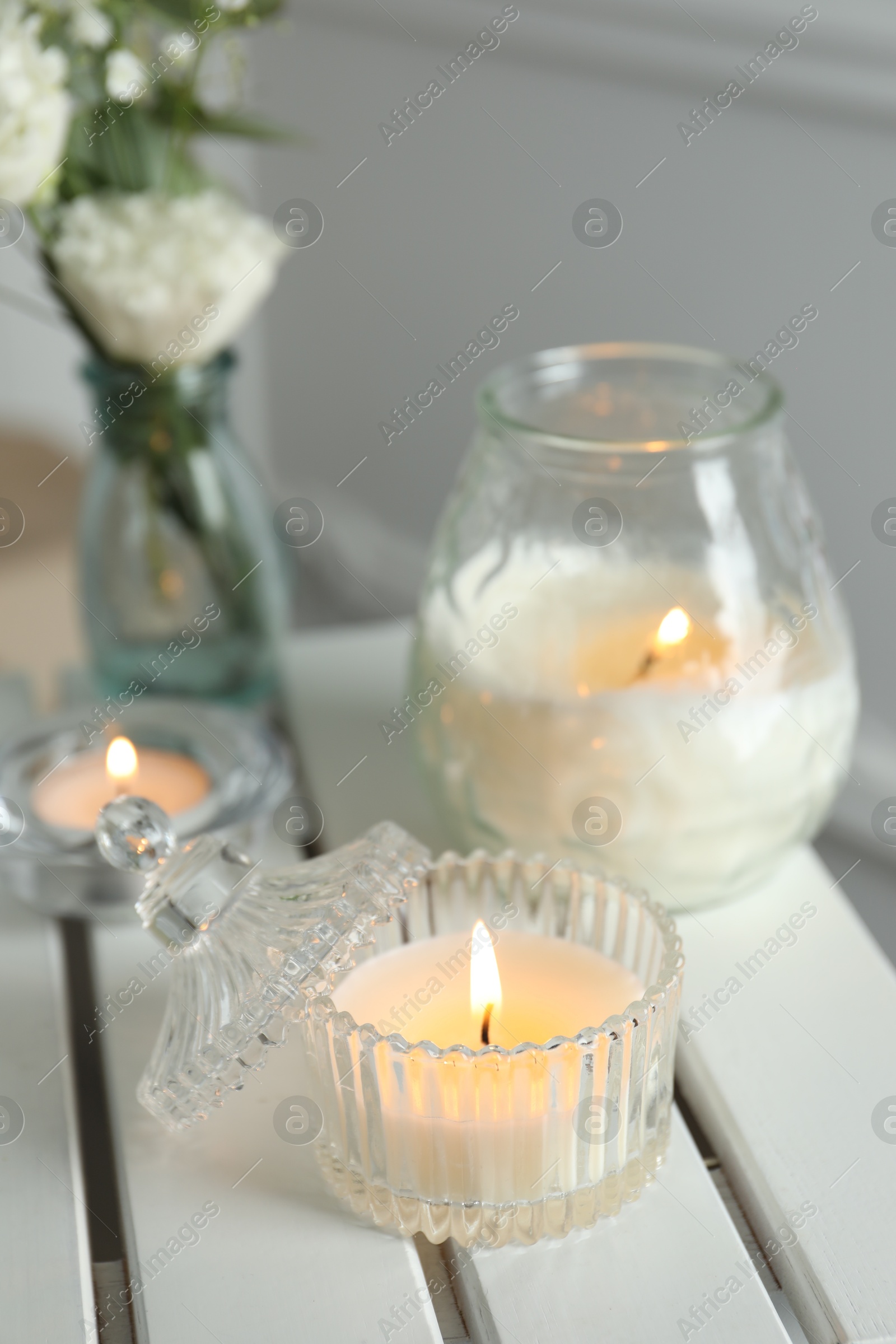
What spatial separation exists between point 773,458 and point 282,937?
0.30 metres

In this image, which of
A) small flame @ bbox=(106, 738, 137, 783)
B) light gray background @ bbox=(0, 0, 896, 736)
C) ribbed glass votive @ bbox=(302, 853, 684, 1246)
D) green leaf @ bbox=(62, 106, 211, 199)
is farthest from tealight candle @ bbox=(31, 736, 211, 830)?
light gray background @ bbox=(0, 0, 896, 736)

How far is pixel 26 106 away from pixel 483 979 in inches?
17.7

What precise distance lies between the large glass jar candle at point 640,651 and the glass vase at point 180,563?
23 cm

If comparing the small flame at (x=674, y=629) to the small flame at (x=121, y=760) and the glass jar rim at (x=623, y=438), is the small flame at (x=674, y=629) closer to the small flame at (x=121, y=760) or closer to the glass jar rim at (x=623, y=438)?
the glass jar rim at (x=623, y=438)

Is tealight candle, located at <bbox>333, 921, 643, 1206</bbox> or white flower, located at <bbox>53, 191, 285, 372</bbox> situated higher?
white flower, located at <bbox>53, 191, 285, 372</bbox>

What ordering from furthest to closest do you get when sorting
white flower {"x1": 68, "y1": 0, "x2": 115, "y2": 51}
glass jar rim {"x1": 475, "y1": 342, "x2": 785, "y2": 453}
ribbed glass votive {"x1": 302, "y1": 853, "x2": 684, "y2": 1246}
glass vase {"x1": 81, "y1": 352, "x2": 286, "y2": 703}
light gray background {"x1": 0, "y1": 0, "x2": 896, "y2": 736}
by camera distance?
light gray background {"x1": 0, "y1": 0, "x2": 896, "y2": 736} < glass vase {"x1": 81, "y1": 352, "x2": 286, "y2": 703} < white flower {"x1": 68, "y1": 0, "x2": 115, "y2": 51} < glass jar rim {"x1": 475, "y1": 342, "x2": 785, "y2": 453} < ribbed glass votive {"x1": 302, "y1": 853, "x2": 684, "y2": 1246}

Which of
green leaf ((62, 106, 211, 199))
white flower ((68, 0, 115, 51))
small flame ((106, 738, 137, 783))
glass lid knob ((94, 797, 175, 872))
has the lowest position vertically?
small flame ((106, 738, 137, 783))

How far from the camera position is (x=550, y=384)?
66 cm

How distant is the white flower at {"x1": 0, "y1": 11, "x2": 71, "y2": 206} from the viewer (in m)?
0.62

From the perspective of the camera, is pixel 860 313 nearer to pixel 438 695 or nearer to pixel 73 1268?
pixel 438 695

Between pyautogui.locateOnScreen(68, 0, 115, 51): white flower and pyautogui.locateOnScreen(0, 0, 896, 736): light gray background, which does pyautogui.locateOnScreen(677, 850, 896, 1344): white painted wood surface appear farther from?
pyautogui.locateOnScreen(0, 0, 896, 736): light gray background

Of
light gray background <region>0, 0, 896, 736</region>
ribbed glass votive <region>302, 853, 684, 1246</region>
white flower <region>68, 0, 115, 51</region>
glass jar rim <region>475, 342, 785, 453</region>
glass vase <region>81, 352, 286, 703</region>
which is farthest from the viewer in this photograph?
light gray background <region>0, 0, 896, 736</region>

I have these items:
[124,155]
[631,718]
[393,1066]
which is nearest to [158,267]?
[124,155]

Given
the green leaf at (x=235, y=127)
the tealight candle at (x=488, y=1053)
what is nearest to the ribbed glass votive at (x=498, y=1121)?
the tealight candle at (x=488, y=1053)
